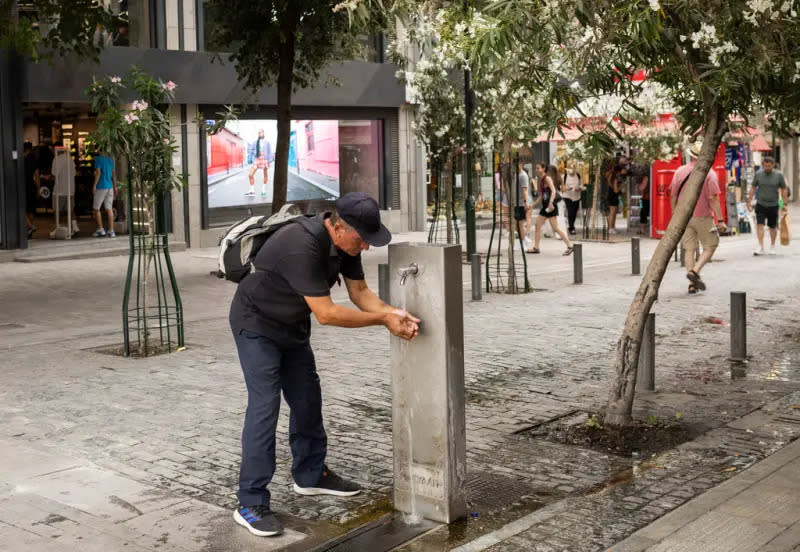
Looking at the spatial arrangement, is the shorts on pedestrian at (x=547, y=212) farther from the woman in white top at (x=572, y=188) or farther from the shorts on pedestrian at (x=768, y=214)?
the woman in white top at (x=572, y=188)

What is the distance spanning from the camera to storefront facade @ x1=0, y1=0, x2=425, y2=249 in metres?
19.5

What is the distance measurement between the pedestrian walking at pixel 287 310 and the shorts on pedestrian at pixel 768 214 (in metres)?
15.3

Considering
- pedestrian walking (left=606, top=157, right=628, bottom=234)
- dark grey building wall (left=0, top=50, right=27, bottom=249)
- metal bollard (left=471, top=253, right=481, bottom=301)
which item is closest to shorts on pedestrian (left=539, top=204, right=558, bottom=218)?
pedestrian walking (left=606, top=157, right=628, bottom=234)

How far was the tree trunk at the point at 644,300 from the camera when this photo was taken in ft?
23.6

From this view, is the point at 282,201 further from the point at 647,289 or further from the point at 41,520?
the point at 41,520

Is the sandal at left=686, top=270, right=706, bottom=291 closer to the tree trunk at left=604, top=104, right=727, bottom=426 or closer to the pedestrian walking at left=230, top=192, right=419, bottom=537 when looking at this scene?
the tree trunk at left=604, top=104, right=727, bottom=426

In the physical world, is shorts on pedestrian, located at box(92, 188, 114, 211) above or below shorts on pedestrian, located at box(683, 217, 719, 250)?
above

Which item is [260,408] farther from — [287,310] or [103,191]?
[103,191]

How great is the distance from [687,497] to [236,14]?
13.0 meters

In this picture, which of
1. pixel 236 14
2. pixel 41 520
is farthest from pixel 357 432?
pixel 236 14

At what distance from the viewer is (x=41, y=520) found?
214 inches

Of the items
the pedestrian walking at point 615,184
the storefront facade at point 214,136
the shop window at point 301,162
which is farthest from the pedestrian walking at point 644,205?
the shop window at point 301,162

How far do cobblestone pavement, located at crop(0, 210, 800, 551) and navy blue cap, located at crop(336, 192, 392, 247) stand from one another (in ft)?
4.76

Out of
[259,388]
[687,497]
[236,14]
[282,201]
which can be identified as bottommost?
[687,497]
